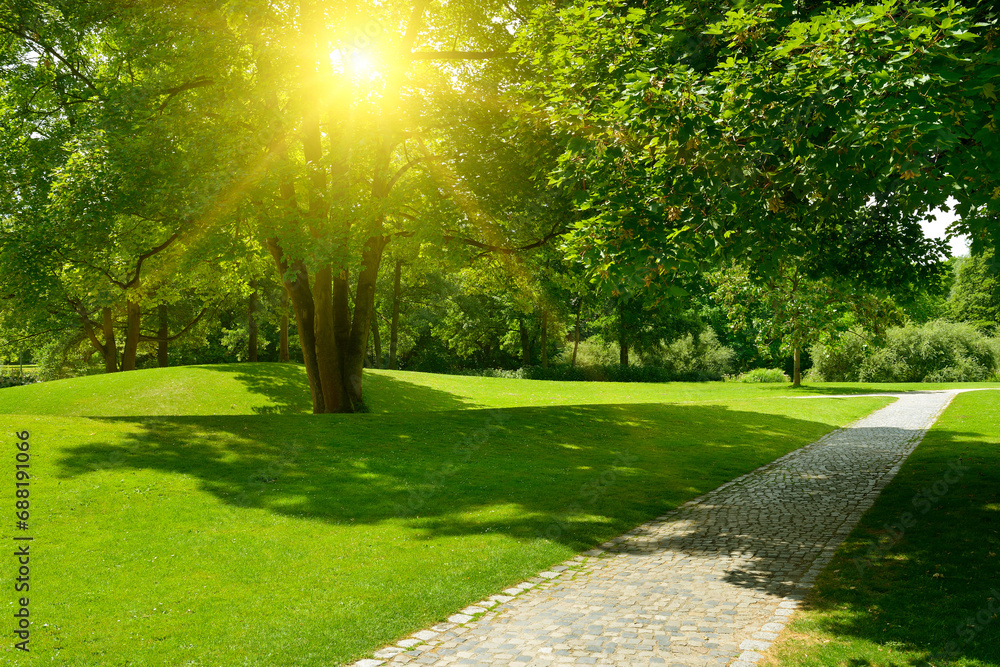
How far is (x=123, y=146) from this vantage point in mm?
14961

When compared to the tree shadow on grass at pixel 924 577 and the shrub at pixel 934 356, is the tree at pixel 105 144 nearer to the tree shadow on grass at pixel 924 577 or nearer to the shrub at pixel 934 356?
the tree shadow on grass at pixel 924 577

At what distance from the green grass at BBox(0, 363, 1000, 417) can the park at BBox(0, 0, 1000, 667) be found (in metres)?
0.26

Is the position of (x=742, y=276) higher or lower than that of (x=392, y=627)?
higher

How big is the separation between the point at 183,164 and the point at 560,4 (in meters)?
9.57

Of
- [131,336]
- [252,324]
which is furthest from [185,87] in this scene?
[252,324]

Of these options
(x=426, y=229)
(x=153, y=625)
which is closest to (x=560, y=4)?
(x=426, y=229)

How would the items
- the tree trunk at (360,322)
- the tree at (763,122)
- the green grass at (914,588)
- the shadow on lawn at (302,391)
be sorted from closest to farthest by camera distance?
1. the green grass at (914,588)
2. the tree at (763,122)
3. the tree trunk at (360,322)
4. the shadow on lawn at (302,391)

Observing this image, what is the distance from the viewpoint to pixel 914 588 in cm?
679

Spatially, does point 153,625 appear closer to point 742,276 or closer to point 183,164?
point 183,164

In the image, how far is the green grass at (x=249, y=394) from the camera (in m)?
23.6

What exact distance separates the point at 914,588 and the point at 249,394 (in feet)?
75.8

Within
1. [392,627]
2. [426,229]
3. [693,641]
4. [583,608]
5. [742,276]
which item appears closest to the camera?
[693,641]

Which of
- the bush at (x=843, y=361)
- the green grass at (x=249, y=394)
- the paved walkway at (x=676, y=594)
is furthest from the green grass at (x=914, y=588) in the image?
the bush at (x=843, y=361)

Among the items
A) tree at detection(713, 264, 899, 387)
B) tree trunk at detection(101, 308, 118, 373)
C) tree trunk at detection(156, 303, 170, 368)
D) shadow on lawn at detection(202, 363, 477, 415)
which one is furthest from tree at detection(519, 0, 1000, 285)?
tree trunk at detection(156, 303, 170, 368)
